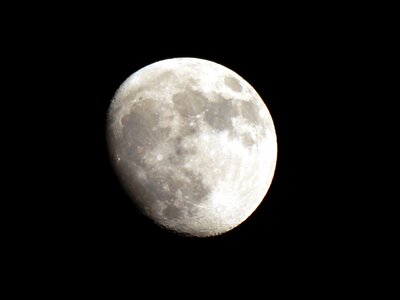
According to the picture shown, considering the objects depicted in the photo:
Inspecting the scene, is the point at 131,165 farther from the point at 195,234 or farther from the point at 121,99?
the point at 195,234

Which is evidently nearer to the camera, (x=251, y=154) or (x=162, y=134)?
(x=162, y=134)

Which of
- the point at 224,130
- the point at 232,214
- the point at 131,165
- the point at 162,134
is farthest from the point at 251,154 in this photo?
the point at 131,165

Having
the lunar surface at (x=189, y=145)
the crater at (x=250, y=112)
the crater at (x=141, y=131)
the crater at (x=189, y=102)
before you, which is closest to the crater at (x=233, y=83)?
the lunar surface at (x=189, y=145)

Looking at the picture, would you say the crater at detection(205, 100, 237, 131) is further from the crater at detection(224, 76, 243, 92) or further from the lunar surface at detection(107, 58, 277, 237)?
the crater at detection(224, 76, 243, 92)

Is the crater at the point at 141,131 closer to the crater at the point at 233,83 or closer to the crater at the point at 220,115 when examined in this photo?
the crater at the point at 220,115

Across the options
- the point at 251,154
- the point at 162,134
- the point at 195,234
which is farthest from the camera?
the point at 195,234

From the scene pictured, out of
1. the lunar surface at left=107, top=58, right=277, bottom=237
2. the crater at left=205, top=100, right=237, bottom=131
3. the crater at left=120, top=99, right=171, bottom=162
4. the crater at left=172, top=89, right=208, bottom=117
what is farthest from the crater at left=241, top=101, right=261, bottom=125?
the crater at left=120, top=99, right=171, bottom=162

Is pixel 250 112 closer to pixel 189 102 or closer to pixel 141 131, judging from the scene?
pixel 189 102
